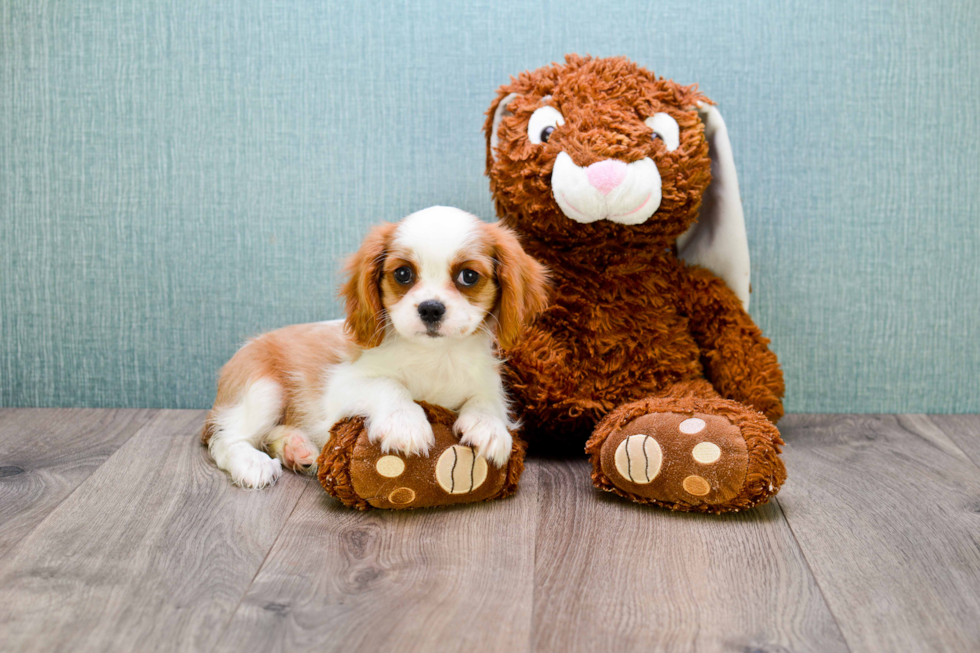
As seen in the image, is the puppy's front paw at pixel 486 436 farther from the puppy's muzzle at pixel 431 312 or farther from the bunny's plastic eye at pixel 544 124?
the bunny's plastic eye at pixel 544 124

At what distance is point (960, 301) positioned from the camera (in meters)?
1.88

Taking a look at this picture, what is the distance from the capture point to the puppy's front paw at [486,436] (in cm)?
130

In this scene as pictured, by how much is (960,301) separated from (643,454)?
1.08m

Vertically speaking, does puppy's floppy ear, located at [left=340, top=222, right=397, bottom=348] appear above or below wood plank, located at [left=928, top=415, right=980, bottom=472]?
above

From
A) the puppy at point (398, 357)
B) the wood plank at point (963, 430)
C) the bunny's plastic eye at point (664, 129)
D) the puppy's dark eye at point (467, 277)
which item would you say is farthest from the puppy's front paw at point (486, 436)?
the wood plank at point (963, 430)

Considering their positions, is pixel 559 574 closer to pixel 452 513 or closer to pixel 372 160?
pixel 452 513

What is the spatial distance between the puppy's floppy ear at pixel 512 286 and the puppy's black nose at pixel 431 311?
14 cm

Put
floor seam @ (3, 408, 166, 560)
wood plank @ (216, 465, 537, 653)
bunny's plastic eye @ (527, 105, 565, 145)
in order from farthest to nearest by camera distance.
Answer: bunny's plastic eye @ (527, 105, 565, 145), floor seam @ (3, 408, 166, 560), wood plank @ (216, 465, 537, 653)

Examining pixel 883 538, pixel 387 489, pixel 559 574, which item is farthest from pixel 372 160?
pixel 883 538

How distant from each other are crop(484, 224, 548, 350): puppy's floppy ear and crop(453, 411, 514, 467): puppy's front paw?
14 centimetres

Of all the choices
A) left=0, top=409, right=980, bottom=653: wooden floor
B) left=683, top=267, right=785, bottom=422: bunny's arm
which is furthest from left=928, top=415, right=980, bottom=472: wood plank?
left=683, top=267, right=785, bottom=422: bunny's arm

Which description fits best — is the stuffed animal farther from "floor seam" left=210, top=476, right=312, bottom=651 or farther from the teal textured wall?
the teal textured wall

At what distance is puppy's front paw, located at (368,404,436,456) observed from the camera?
1251 mm

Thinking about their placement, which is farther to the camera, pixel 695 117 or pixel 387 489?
pixel 695 117
